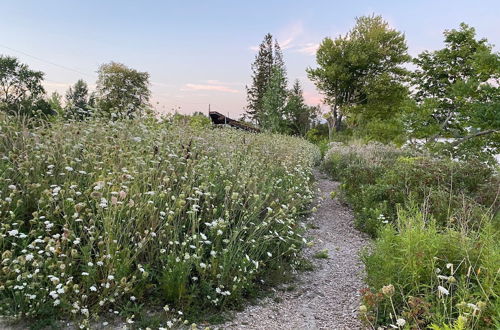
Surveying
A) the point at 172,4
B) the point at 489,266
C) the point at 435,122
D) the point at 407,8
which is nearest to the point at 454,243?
the point at 489,266

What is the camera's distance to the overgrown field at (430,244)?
2232 millimetres

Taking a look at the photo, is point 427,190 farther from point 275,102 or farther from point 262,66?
point 262,66

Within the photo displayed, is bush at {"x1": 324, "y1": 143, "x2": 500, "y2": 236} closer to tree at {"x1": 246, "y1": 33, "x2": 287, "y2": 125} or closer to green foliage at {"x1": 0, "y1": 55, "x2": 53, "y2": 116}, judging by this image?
green foliage at {"x1": 0, "y1": 55, "x2": 53, "y2": 116}

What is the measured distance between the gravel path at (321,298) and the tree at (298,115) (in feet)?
96.6

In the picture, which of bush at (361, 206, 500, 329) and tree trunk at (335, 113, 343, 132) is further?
tree trunk at (335, 113, 343, 132)

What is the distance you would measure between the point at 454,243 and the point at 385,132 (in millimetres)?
17061

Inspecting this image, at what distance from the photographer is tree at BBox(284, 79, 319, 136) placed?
34.3 meters

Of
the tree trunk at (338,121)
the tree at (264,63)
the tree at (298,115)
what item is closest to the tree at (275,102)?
the tree at (298,115)

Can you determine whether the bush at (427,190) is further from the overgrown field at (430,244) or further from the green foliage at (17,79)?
the green foliage at (17,79)

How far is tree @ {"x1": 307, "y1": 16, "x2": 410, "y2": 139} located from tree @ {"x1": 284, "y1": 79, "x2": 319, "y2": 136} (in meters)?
4.09

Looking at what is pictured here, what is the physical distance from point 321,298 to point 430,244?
1.31 m

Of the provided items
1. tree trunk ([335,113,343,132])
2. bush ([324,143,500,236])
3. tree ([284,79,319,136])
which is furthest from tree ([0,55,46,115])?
bush ([324,143,500,236])

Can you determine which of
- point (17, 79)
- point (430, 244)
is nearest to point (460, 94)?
point (430, 244)

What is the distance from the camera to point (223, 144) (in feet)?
21.1
